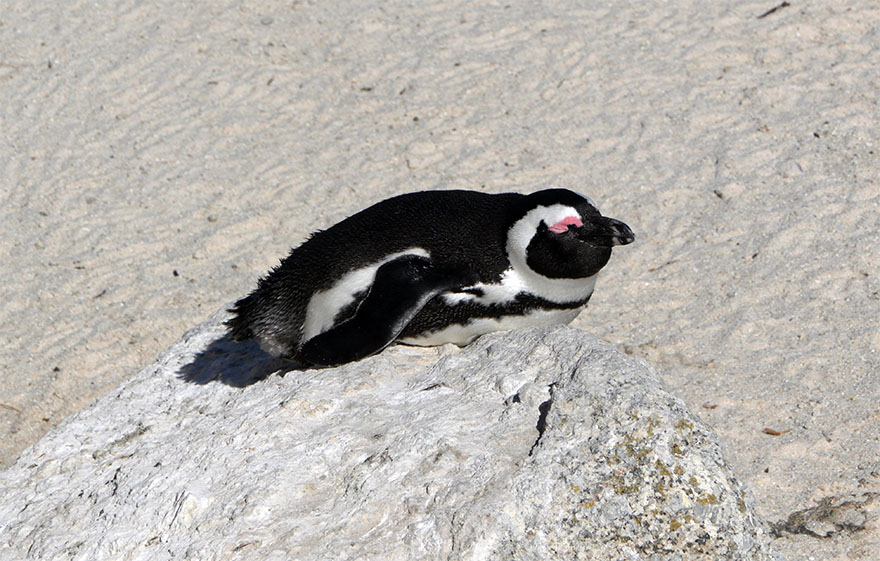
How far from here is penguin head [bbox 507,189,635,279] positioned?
2883 mm

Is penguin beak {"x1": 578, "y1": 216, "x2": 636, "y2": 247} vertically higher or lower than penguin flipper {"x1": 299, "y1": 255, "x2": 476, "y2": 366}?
lower

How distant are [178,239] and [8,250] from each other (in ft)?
2.85

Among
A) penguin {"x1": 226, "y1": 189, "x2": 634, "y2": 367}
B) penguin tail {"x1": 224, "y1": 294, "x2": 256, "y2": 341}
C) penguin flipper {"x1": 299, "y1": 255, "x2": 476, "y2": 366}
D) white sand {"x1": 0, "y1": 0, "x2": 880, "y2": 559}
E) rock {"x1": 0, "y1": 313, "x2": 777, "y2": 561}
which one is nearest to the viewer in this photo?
rock {"x1": 0, "y1": 313, "x2": 777, "y2": 561}

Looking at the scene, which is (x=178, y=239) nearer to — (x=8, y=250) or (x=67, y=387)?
(x=8, y=250)

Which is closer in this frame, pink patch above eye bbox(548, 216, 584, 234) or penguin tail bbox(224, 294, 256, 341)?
pink patch above eye bbox(548, 216, 584, 234)

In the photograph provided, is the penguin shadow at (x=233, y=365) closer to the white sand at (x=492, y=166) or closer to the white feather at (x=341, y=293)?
the white feather at (x=341, y=293)

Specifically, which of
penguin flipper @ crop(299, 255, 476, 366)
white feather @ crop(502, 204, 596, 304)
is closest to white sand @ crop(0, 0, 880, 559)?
white feather @ crop(502, 204, 596, 304)

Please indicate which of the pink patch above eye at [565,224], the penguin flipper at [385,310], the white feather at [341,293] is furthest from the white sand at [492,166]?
the white feather at [341,293]

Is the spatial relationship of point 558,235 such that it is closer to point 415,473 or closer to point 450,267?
point 450,267

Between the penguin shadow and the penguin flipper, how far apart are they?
25 centimetres

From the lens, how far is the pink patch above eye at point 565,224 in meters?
2.88

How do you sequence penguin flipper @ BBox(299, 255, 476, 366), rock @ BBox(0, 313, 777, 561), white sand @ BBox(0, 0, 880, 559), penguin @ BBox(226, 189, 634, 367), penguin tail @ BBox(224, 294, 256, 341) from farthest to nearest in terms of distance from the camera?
white sand @ BBox(0, 0, 880, 559), penguin tail @ BBox(224, 294, 256, 341), penguin @ BBox(226, 189, 634, 367), penguin flipper @ BBox(299, 255, 476, 366), rock @ BBox(0, 313, 777, 561)

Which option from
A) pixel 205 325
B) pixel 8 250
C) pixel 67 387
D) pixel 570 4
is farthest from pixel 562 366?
pixel 570 4

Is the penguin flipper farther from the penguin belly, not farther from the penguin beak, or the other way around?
the penguin beak
